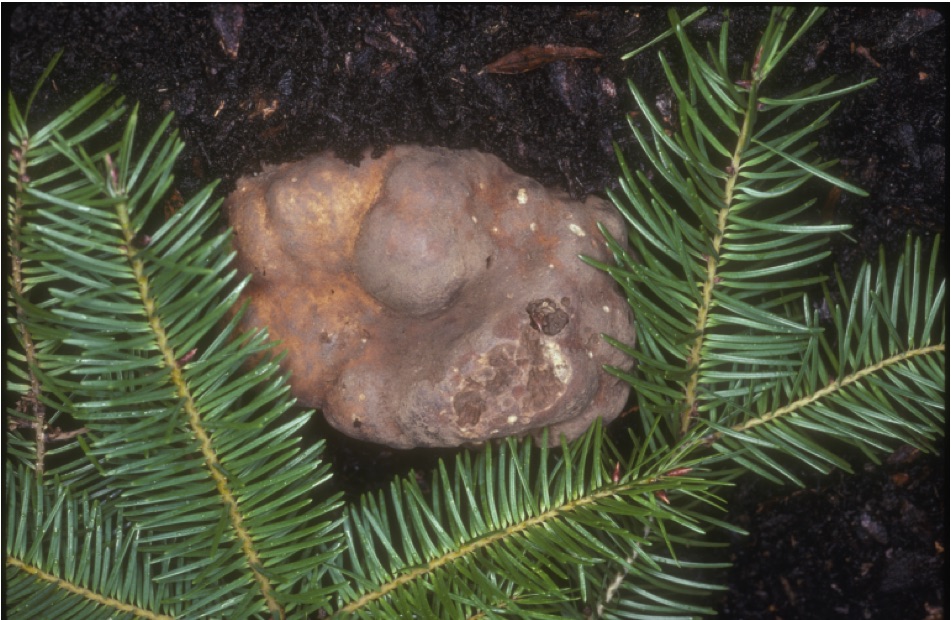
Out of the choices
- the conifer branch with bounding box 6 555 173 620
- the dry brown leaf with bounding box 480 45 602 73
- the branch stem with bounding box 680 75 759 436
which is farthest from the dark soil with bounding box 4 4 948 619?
the conifer branch with bounding box 6 555 173 620

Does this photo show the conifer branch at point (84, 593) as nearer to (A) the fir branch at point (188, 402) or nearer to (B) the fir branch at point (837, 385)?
(A) the fir branch at point (188, 402)

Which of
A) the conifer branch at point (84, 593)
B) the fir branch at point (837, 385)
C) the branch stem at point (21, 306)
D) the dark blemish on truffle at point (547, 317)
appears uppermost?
the branch stem at point (21, 306)

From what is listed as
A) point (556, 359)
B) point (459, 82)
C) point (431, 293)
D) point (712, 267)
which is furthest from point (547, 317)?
point (459, 82)

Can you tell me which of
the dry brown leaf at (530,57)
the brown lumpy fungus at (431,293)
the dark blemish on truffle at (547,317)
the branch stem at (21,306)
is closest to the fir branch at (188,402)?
the branch stem at (21,306)

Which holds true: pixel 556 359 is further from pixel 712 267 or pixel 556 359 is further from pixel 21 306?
pixel 21 306

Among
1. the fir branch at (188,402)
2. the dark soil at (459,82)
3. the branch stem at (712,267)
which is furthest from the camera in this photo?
the dark soil at (459,82)

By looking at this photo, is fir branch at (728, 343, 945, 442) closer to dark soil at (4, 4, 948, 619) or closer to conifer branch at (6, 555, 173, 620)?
dark soil at (4, 4, 948, 619)

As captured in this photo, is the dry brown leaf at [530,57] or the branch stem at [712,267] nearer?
the branch stem at [712,267]
